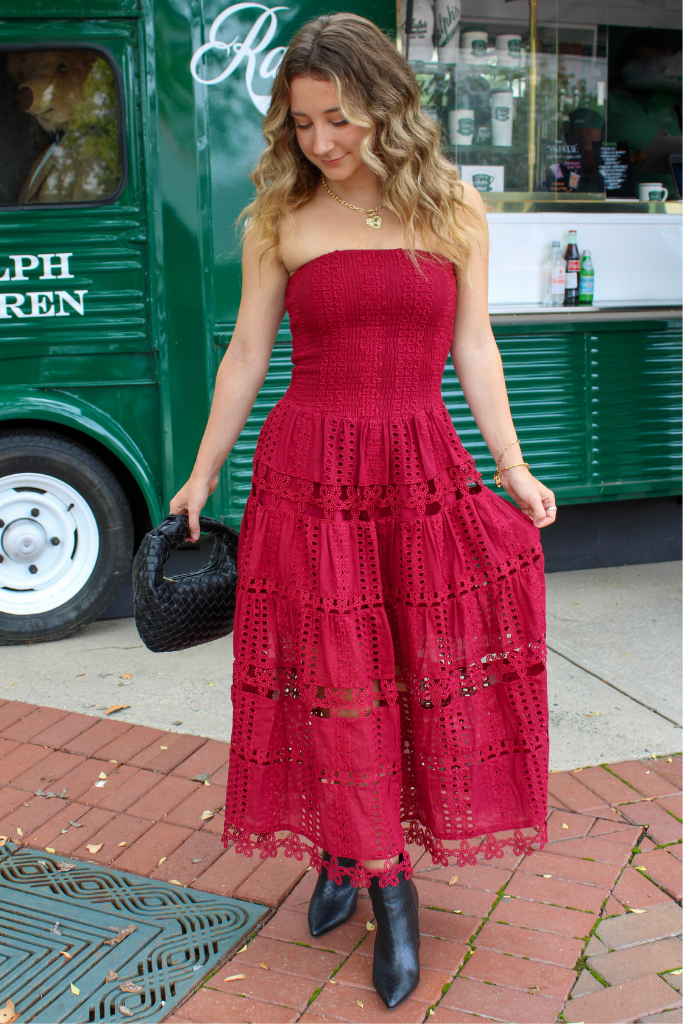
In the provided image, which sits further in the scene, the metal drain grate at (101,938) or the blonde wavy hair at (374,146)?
the metal drain grate at (101,938)

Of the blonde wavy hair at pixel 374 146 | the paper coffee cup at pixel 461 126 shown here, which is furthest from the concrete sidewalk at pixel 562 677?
the paper coffee cup at pixel 461 126

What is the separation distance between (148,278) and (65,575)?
134 centimetres

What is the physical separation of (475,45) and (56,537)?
9.91ft

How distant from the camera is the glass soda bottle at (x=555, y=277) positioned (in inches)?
174

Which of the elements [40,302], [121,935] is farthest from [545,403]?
[121,935]

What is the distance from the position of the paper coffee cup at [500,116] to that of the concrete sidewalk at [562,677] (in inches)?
89.6

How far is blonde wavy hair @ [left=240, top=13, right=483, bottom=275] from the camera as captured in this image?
1819 millimetres

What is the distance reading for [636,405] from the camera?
14.8 feet

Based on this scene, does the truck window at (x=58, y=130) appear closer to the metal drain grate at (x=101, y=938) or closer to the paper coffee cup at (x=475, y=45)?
the paper coffee cup at (x=475, y=45)

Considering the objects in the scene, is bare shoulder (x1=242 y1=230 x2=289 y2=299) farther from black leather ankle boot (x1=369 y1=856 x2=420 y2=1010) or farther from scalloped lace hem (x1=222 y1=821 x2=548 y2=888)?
black leather ankle boot (x1=369 y1=856 x2=420 y2=1010)

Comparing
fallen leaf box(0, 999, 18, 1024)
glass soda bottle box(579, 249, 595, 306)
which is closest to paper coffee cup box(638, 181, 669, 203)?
glass soda bottle box(579, 249, 595, 306)

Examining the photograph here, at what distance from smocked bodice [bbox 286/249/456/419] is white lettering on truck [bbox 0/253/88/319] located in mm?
2194

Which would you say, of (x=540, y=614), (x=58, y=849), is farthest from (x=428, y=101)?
(x=58, y=849)

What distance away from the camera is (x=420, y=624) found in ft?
6.20
